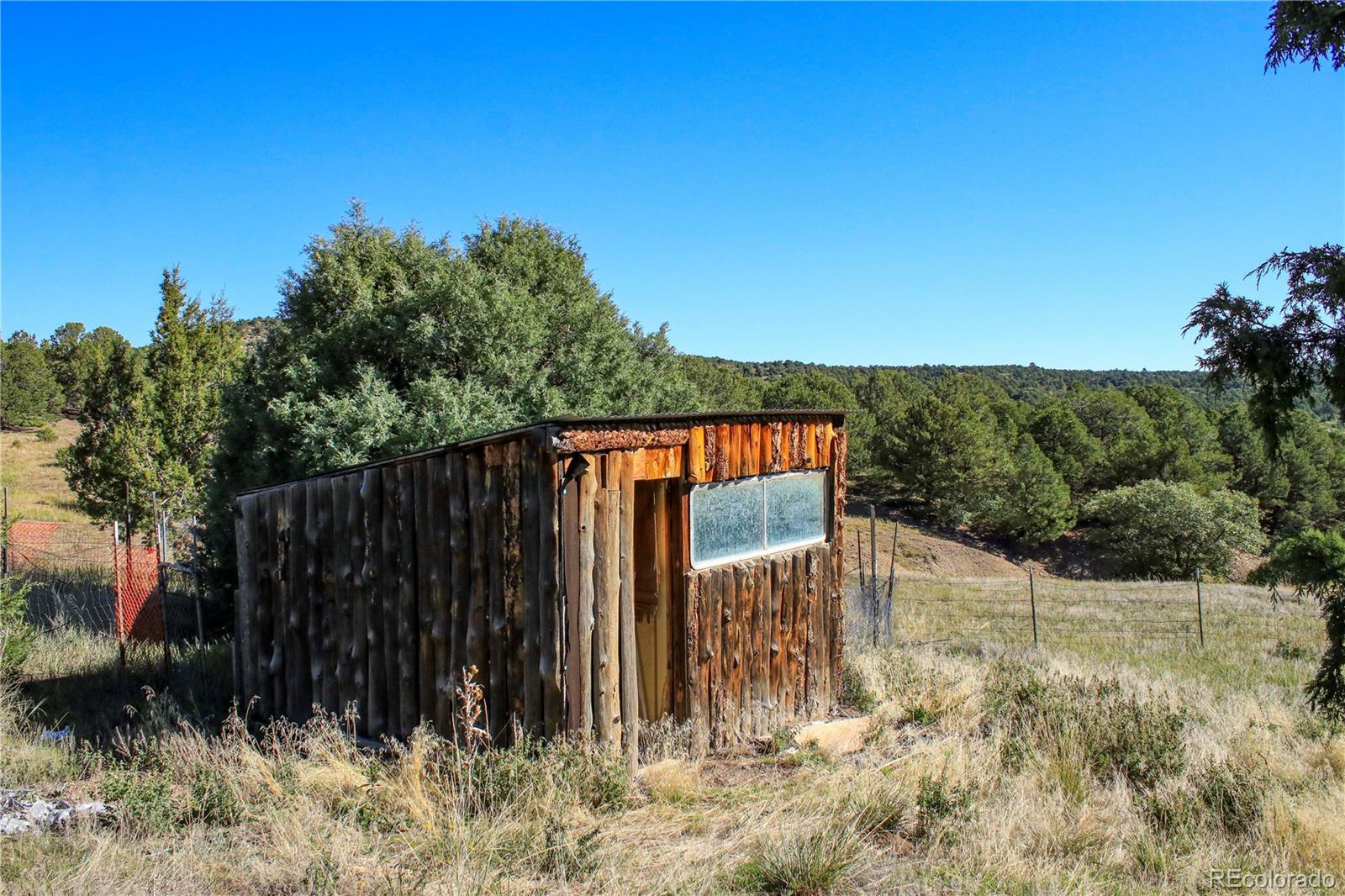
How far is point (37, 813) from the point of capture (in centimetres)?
462

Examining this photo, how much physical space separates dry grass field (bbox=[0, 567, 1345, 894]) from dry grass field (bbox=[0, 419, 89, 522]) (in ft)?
55.8

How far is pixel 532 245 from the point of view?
17.8m

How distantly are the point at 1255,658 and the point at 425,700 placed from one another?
1288cm

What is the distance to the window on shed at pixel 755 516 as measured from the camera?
5.99 metres

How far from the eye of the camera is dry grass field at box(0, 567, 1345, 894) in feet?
12.9

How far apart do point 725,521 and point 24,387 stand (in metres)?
45.3

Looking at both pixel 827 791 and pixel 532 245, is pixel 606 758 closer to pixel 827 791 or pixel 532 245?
pixel 827 791

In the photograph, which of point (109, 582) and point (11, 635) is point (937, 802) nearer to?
point (11, 635)

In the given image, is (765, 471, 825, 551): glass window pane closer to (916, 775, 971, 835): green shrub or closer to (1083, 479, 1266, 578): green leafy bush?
(916, 775, 971, 835): green shrub

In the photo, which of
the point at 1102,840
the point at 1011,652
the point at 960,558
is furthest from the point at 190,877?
the point at 960,558

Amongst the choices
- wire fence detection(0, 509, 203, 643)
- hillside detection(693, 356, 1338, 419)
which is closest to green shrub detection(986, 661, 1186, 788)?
wire fence detection(0, 509, 203, 643)

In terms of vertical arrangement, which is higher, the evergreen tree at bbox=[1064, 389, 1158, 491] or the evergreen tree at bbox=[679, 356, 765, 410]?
the evergreen tree at bbox=[679, 356, 765, 410]

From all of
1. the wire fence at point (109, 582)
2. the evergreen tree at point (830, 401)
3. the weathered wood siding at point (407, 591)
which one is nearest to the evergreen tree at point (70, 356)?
the wire fence at point (109, 582)

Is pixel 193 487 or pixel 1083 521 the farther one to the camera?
pixel 1083 521
